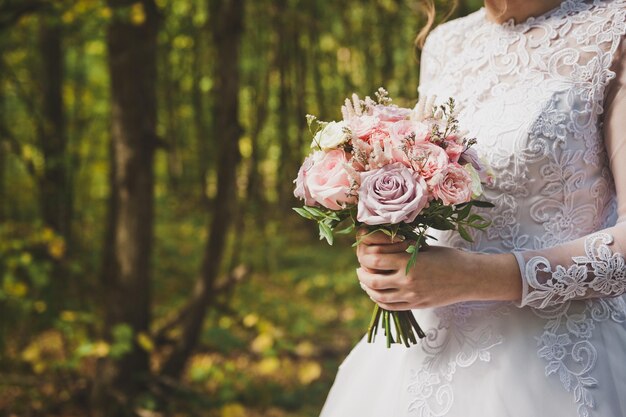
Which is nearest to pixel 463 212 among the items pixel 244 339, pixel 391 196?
pixel 391 196

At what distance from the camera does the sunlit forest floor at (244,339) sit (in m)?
3.90

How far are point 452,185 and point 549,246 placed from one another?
0.43m

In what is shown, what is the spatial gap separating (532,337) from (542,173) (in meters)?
0.42

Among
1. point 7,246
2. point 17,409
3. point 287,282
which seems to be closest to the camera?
point 7,246

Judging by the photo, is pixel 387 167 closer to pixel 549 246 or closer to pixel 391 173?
pixel 391 173

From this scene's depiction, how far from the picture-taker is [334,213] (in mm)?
1435

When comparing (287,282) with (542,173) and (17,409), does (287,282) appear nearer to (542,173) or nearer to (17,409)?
(17,409)

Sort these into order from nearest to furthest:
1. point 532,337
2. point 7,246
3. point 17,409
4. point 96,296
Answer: point 532,337, point 7,246, point 17,409, point 96,296

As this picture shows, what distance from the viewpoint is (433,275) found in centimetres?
145

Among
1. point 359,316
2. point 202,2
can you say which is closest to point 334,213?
point 359,316

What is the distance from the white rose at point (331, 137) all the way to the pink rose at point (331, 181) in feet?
0.07

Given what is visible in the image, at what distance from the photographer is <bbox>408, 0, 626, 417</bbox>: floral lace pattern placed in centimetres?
151

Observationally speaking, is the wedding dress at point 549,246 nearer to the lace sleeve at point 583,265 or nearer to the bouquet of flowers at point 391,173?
the lace sleeve at point 583,265

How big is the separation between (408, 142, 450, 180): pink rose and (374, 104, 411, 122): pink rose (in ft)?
0.36
